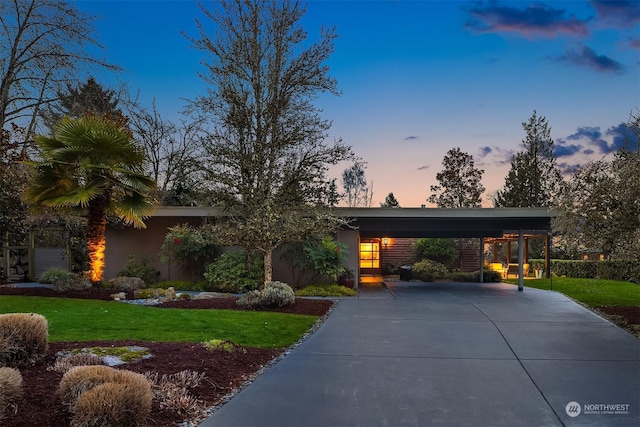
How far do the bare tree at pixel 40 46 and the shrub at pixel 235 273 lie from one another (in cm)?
752

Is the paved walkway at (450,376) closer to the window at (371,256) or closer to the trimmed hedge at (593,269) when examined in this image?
the trimmed hedge at (593,269)

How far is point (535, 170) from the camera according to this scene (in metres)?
32.2

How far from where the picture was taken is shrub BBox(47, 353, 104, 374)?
4910 millimetres

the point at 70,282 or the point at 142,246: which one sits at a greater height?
the point at 142,246

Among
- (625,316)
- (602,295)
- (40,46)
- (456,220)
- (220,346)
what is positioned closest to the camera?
(220,346)

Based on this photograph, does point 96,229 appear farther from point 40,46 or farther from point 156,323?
point 40,46

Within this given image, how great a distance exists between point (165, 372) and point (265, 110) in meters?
10.5

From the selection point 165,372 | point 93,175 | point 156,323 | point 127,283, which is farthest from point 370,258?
point 165,372

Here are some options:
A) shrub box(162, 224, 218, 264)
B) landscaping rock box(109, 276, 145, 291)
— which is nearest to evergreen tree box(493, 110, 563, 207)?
shrub box(162, 224, 218, 264)

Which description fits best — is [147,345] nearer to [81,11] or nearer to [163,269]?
[81,11]

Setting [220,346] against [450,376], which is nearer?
[450,376]

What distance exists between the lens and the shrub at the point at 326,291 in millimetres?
14176

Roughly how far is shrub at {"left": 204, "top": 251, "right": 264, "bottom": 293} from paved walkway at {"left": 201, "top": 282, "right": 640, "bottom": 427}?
5314 millimetres

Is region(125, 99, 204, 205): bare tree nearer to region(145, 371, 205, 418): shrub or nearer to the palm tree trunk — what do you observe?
the palm tree trunk
